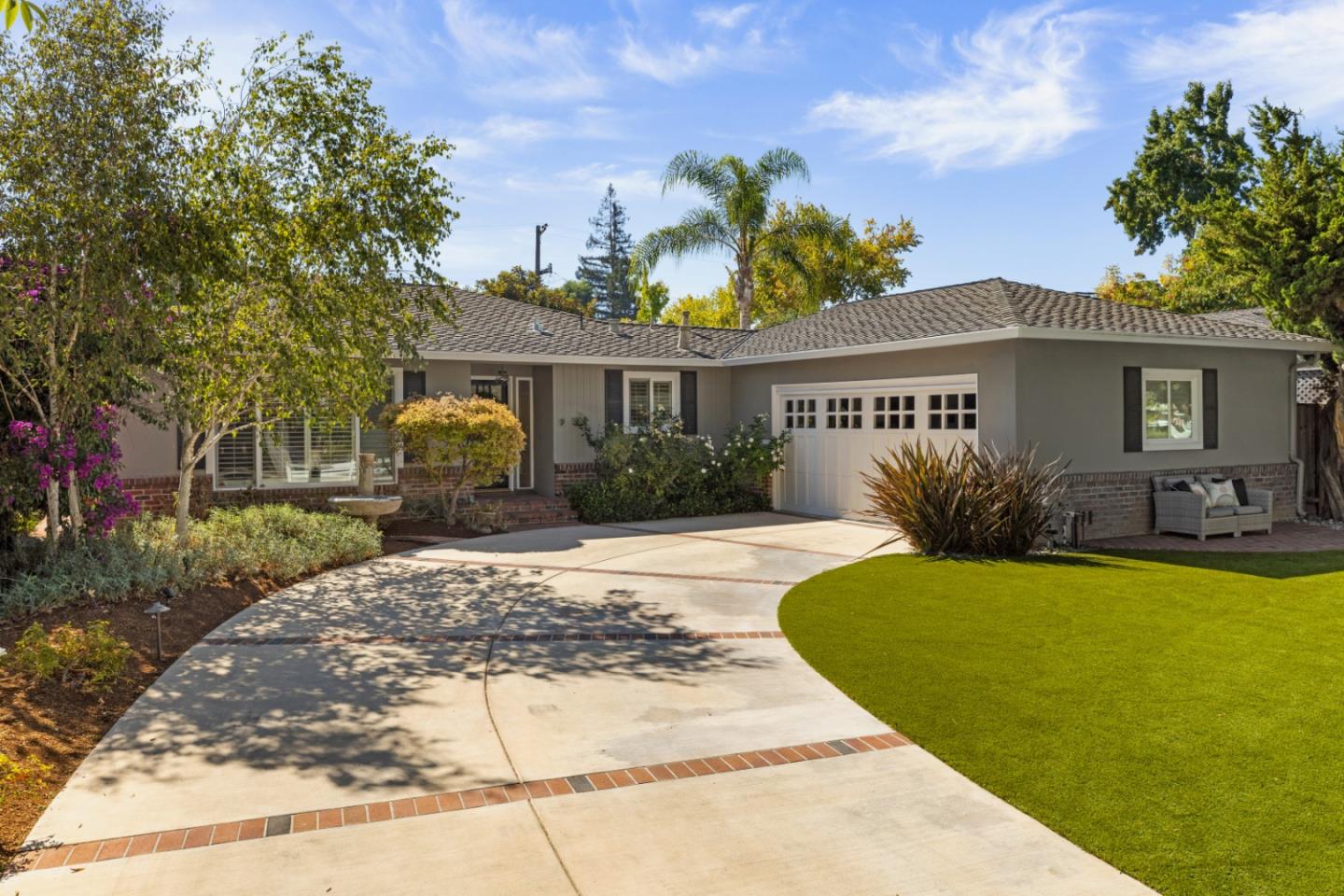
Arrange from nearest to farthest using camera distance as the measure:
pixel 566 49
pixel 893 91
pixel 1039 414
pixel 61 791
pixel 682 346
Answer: pixel 61 791
pixel 1039 414
pixel 566 49
pixel 893 91
pixel 682 346

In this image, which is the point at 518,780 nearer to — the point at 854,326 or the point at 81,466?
the point at 81,466

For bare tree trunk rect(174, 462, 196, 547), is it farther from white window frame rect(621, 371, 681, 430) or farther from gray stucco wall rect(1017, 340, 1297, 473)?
gray stucco wall rect(1017, 340, 1297, 473)

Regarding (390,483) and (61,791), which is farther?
(390,483)

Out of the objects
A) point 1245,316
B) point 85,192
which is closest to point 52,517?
point 85,192

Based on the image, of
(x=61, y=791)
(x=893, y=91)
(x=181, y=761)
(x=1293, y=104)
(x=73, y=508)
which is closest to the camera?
(x=61, y=791)

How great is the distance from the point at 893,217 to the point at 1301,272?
21.6 metres

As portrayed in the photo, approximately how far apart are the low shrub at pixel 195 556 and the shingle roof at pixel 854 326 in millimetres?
2785

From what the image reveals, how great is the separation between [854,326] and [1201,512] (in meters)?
6.36

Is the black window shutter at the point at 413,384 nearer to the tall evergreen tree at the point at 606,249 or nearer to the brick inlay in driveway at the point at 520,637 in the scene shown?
the brick inlay in driveway at the point at 520,637

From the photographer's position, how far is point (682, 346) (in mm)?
18641

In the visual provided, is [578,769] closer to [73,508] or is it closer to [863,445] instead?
[73,508]

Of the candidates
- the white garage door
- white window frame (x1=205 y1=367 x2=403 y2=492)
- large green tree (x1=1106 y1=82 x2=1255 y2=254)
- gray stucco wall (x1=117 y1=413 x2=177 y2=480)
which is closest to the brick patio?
the white garage door

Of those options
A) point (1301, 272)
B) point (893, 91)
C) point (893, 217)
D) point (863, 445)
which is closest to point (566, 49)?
point (893, 91)

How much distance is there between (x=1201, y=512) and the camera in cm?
1287
